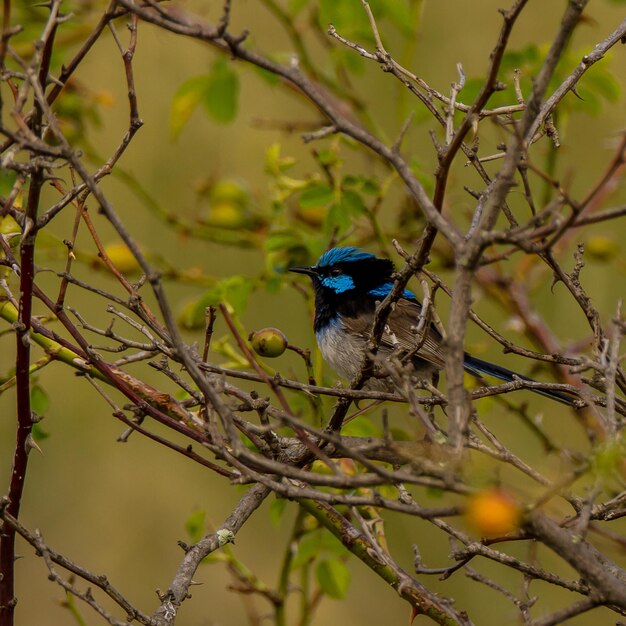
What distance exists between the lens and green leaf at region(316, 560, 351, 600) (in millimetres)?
2967

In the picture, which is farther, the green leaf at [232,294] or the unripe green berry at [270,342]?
the green leaf at [232,294]

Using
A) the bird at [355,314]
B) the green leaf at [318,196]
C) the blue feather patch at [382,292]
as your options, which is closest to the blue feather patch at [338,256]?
the bird at [355,314]

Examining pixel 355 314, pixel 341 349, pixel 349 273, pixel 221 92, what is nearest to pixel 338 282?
pixel 349 273

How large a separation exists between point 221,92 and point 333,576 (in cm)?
176

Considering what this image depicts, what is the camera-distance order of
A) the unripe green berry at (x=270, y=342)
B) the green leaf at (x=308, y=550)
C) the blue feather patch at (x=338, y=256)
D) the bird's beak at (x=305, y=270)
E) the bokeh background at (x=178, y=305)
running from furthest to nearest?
1. the bokeh background at (x=178, y=305)
2. the blue feather patch at (x=338, y=256)
3. the bird's beak at (x=305, y=270)
4. the green leaf at (x=308, y=550)
5. the unripe green berry at (x=270, y=342)

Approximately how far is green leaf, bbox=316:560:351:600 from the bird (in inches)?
45.0

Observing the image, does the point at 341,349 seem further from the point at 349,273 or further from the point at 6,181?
the point at 6,181

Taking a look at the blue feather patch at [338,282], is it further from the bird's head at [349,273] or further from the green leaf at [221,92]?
the green leaf at [221,92]

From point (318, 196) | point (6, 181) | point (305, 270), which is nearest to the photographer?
point (6, 181)

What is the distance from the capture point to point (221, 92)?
3600 millimetres

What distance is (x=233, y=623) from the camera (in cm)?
564

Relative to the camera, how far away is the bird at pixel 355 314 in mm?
4098

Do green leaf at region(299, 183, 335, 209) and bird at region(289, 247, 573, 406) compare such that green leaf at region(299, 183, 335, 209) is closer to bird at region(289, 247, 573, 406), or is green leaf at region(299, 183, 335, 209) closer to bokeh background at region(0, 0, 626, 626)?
bird at region(289, 247, 573, 406)

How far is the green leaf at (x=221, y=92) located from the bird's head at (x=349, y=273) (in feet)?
2.75
